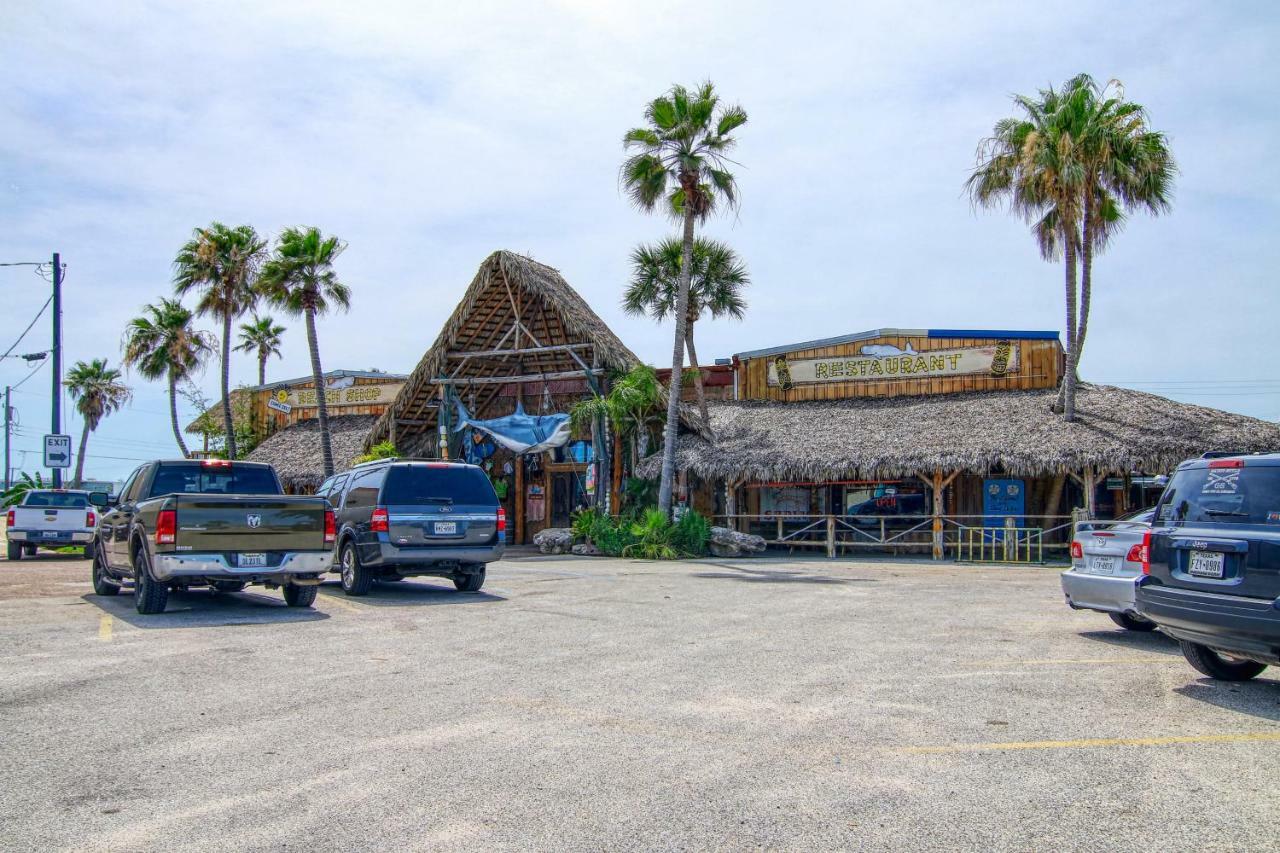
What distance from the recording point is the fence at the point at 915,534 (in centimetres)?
2275

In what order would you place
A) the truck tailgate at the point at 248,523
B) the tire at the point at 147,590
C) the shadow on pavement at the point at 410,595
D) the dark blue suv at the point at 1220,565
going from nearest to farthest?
the dark blue suv at the point at 1220,565 → the truck tailgate at the point at 248,523 → the tire at the point at 147,590 → the shadow on pavement at the point at 410,595

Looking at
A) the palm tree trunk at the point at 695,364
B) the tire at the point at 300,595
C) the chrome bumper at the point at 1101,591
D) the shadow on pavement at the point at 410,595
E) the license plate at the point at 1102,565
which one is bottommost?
the shadow on pavement at the point at 410,595

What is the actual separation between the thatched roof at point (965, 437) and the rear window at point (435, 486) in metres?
11.6

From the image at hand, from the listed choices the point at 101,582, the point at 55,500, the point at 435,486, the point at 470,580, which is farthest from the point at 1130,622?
the point at 55,500

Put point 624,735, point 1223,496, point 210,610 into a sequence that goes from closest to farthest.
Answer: point 624,735
point 1223,496
point 210,610

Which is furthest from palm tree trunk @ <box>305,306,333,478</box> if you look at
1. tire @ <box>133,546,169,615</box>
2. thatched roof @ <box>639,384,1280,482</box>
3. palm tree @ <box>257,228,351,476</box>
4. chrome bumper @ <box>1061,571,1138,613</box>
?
chrome bumper @ <box>1061,571,1138,613</box>

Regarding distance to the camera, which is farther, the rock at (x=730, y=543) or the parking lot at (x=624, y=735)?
the rock at (x=730, y=543)

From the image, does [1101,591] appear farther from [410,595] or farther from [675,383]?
[675,383]

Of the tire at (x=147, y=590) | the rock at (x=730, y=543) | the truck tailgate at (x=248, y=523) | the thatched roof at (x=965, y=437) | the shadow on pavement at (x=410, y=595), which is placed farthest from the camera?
the rock at (x=730, y=543)

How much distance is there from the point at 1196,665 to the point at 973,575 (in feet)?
34.5

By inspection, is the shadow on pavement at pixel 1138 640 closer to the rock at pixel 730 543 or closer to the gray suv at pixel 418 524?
the gray suv at pixel 418 524

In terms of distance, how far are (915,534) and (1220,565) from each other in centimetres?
1915

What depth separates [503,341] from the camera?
2886 centimetres

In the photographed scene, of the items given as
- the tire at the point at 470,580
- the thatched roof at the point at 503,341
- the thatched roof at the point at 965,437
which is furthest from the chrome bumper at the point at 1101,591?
the thatched roof at the point at 503,341
